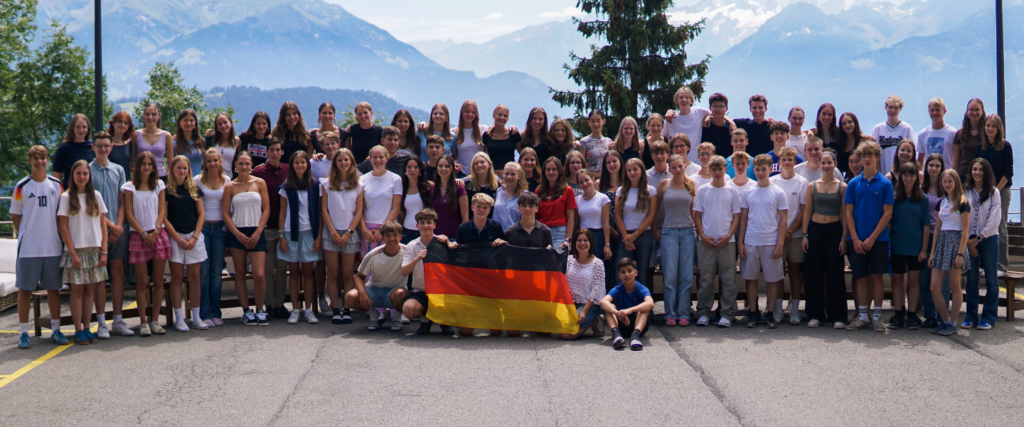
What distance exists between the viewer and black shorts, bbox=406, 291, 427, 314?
8.40m

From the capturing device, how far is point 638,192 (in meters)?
8.84

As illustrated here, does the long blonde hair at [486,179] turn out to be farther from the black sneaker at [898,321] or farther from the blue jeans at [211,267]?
the black sneaker at [898,321]

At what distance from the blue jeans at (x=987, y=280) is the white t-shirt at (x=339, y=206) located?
682 cm

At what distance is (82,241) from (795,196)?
24.6ft

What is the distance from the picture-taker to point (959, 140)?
31.3ft

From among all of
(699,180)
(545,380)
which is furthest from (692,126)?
(545,380)

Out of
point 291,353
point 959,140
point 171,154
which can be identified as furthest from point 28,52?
point 959,140

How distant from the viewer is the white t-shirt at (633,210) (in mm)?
8833

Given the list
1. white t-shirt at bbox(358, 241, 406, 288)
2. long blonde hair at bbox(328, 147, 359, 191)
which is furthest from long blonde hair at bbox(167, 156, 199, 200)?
white t-shirt at bbox(358, 241, 406, 288)

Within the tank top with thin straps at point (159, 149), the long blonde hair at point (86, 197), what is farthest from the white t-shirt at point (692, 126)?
the long blonde hair at point (86, 197)

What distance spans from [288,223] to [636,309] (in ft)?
13.3

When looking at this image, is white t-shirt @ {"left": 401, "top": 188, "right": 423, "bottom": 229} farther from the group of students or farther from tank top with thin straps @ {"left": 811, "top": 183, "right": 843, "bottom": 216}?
tank top with thin straps @ {"left": 811, "top": 183, "right": 843, "bottom": 216}

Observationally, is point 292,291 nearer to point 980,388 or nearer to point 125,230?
point 125,230

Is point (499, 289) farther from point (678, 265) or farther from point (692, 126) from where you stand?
point (692, 126)
